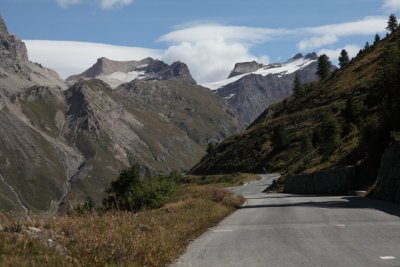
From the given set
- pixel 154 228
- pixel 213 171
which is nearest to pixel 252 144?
pixel 213 171

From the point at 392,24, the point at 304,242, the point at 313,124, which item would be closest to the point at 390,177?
the point at 304,242

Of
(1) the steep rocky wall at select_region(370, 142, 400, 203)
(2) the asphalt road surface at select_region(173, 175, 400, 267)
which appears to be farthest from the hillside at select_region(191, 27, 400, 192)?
(2) the asphalt road surface at select_region(173, 175, 400, 267)

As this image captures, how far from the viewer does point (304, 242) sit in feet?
46.8

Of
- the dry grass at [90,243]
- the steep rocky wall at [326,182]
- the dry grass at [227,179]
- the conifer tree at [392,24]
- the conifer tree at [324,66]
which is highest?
the conifer tree at [392,24]

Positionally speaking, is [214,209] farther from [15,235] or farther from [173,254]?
[15,235]

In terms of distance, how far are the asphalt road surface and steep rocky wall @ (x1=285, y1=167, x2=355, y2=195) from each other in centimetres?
1974

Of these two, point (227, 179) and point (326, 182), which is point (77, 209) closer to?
point (326, 182)

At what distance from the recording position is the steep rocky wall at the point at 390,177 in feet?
91.7

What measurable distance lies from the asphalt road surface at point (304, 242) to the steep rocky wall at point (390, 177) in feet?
21.7

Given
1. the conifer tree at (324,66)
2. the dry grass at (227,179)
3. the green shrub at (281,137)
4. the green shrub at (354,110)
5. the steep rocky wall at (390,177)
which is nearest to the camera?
the steep rocky wall at (390,177)

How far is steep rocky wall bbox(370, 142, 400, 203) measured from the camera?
27938mm

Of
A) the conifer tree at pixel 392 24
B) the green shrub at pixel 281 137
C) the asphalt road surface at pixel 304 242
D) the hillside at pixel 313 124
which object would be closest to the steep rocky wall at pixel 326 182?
the hillside at pixel 313 124

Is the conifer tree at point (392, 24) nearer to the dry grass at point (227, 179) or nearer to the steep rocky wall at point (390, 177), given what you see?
the dry grass at point (227, 179)

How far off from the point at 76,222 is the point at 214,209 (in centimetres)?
1308
